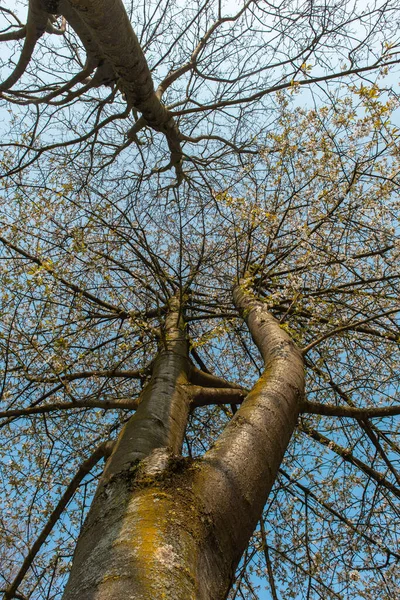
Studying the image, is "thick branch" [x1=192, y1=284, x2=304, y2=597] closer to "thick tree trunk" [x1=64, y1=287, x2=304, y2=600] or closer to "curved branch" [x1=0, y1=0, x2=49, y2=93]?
"thick tree trunk" [x1=64, y1=287, x2=304, y2=600]

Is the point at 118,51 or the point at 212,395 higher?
the point at 118,51

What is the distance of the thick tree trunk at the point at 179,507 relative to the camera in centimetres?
92

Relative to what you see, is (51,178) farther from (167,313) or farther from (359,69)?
(359,69)

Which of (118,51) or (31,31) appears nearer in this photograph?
(118,51)

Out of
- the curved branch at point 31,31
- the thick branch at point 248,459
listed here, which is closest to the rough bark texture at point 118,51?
the curved branch at point 31,31

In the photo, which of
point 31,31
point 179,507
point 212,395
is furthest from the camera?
point 31,31

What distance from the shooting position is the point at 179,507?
1140mm

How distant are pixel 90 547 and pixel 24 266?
306 centimetres

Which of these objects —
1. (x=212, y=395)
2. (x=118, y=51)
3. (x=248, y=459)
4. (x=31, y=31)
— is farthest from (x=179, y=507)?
(x=31, y=31)

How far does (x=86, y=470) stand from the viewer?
8.62ft

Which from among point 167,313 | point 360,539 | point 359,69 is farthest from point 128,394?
point 359,69

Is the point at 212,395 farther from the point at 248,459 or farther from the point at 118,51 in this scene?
the point at 118,51

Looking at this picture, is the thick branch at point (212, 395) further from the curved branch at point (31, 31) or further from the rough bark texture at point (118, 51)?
the curved branch at point (31, 31)

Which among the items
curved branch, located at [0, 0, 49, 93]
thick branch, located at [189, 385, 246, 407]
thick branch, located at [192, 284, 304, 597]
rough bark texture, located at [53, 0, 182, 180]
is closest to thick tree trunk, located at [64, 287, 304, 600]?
thick branch, located at [192, 284, 304, 597]
